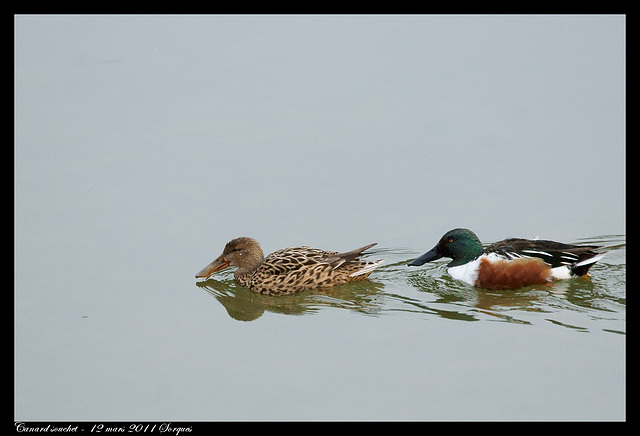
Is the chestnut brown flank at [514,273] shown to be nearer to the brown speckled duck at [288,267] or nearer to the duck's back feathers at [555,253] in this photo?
the duck's back feathers at [555,253]

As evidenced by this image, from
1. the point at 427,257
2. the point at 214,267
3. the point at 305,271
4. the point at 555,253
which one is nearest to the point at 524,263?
the point at 555,253

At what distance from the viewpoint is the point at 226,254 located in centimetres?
991

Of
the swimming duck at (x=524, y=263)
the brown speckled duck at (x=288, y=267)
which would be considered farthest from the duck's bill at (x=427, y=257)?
the brown speckled duck at (x=288, y=267)

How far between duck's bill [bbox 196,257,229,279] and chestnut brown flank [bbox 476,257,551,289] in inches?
106

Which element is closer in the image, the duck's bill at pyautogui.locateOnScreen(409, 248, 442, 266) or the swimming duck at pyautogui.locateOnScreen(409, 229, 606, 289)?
the swimming duck at pyautogui.locateOnScreen(409, 229, 606, 289)

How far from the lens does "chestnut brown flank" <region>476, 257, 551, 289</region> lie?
373 inches

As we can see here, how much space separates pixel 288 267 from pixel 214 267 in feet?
2.68

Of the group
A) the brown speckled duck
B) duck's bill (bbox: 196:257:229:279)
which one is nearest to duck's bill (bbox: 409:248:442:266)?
the brown speckled duck

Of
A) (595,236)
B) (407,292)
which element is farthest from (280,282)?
(595,236)

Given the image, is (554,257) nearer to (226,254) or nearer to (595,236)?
(595,236)

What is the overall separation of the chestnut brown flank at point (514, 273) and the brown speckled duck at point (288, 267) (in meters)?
1.10

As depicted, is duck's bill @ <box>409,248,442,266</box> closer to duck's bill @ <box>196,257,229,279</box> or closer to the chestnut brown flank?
Result: the chestnut brown flank

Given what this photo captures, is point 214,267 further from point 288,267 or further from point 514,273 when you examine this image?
point 514,273
